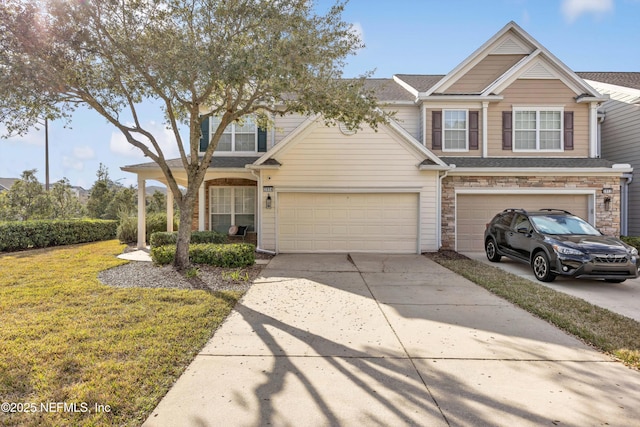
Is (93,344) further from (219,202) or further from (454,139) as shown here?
(454,139)

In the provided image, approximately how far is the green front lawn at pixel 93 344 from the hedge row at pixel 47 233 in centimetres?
622

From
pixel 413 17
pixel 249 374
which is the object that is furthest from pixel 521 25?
pixel 249 374

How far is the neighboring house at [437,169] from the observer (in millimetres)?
11250

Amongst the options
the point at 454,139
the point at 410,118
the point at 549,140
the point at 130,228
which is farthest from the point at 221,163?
the point at 549,140

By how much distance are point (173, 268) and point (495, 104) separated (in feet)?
40.6

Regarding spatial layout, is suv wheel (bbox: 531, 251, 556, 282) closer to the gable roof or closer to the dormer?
the gable roof

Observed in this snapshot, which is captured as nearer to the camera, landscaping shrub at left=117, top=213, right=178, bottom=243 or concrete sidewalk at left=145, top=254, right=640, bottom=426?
concrete sidewalk at left=145, top=254, right=640, bottom=426

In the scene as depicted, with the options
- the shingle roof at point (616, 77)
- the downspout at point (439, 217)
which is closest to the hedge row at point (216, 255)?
the downspout at point (439, 217)

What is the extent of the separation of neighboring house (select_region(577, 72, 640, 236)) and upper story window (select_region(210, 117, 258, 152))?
14.2m

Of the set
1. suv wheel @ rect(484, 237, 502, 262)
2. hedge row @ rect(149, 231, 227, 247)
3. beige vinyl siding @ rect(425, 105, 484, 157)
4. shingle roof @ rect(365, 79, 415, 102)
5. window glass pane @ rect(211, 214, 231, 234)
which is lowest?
suv wheel @ rect(484, 237, 502, 262)

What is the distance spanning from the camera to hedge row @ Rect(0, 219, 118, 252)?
11615mm

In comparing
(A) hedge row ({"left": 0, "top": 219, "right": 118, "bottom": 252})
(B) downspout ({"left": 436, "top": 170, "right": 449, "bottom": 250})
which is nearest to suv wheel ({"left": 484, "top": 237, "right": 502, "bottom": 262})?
(B) downspout ({"left": 436, "top": 170, "right": 449, "bottom": 250})

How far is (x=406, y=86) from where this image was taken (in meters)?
14.2

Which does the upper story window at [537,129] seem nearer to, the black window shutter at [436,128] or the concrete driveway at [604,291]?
the black window shutter at [436,128]
